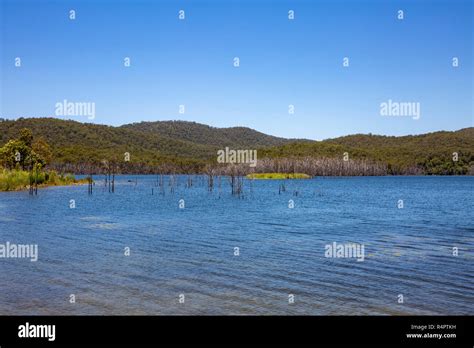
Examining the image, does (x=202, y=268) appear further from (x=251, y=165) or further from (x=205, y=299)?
(x=251, y=165)

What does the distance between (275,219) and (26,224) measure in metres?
22.3

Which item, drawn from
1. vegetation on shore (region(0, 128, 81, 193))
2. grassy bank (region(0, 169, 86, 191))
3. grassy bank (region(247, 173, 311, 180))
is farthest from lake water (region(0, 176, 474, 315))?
grassy bank (region(247, 173, 311, 180))

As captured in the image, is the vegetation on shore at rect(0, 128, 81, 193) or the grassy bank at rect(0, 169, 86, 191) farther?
the vegetation on shore at rect(0, 128, 81, 193)

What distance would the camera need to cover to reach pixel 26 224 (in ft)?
132

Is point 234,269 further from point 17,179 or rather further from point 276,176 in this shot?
point 276,176

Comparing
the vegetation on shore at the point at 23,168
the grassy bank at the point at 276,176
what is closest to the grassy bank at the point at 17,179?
the vegetation on shore at the point at 23,168

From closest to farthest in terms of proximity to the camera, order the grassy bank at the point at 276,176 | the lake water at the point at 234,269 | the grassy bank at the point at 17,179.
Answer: the lake water at the point at 234,269
the grassy bank at the point at 17,179
the grassy bank at the point at 276,176

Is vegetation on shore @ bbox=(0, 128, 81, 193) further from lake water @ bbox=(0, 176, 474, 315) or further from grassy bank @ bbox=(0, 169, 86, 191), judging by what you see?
lake water @ bbox=(0, 176, 474, 315)

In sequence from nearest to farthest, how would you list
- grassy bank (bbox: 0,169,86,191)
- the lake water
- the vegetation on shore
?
the lake water → grassy bank (bbox: 0,169,86,191) → the vegetation on shore

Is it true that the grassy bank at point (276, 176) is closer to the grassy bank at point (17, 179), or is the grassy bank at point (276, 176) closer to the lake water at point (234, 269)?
the grassy bank at point (17, 179)

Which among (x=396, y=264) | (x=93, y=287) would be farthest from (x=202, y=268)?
(x=396, y=264)

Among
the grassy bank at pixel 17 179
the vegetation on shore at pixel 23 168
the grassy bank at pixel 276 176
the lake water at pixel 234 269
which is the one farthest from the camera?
the grassy bank at pixel 276 176
